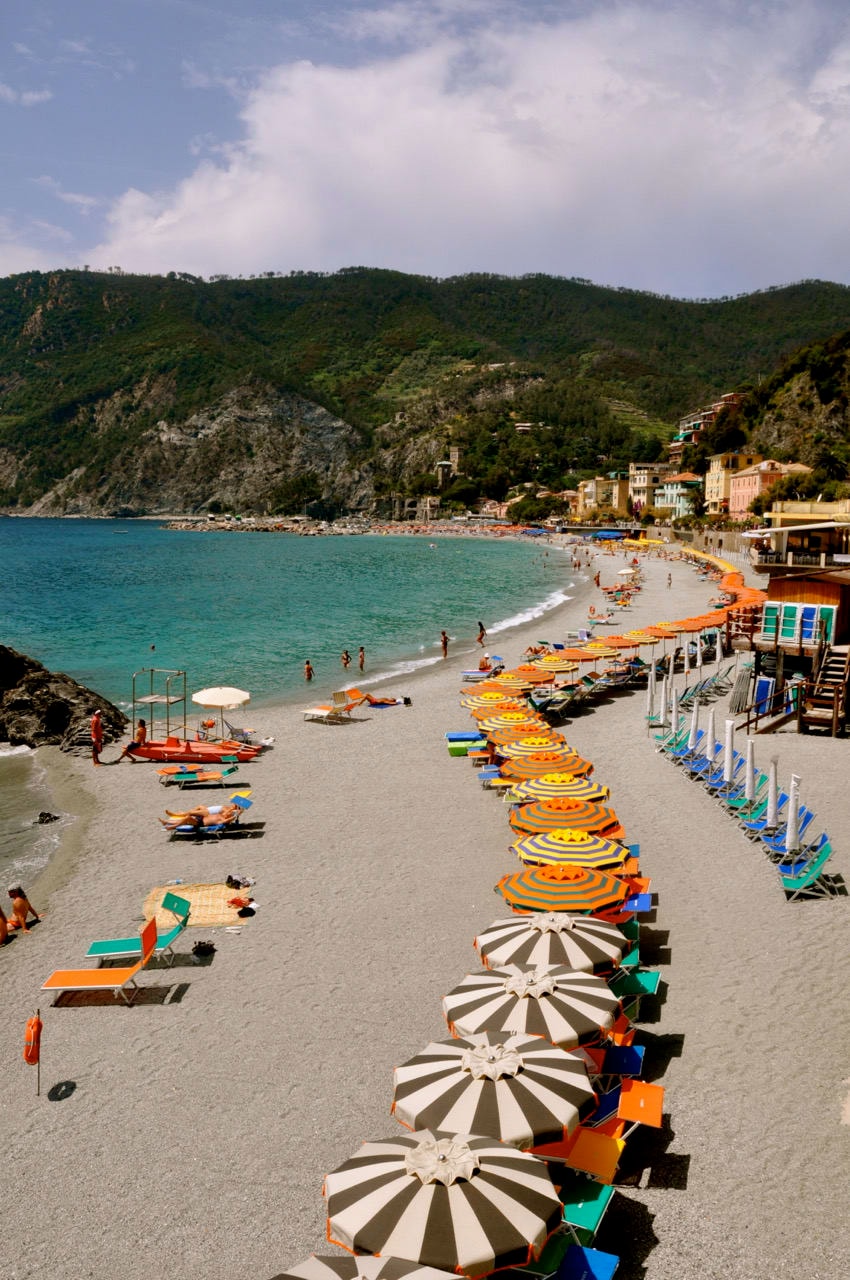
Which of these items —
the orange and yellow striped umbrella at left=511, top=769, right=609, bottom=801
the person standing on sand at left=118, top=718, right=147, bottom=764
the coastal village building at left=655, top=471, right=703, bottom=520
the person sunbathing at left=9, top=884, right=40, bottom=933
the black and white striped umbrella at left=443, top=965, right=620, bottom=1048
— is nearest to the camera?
the black and white striped umbrella at left=443, top=965, right=620, bottom=1048

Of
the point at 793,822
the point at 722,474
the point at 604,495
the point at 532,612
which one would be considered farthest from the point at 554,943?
the point at 604,495

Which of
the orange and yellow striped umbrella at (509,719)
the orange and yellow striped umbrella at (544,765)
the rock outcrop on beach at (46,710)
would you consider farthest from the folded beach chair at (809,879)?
the rock outcrop on beach at (46,710)

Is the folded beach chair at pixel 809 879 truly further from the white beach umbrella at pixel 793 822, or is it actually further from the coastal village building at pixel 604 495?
the coastal village building at pixel 604 495

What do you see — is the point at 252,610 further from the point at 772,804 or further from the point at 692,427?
the point at 692,427

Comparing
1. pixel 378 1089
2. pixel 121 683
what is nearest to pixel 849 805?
pixel 378 1089

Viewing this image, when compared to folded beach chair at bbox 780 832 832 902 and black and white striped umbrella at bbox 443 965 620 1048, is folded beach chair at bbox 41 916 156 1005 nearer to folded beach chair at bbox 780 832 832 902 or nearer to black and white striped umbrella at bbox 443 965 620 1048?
black and white striped umbrella at bbox 443 965 620 1048

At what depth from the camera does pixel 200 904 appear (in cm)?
1246

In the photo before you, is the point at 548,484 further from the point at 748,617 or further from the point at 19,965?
the point at 19,965

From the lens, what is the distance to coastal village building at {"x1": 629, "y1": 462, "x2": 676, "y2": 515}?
131750 millimetres

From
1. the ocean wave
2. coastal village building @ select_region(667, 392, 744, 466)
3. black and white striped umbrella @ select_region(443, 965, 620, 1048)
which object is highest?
coastal village building @ select_region(667, 392, 744, 466)

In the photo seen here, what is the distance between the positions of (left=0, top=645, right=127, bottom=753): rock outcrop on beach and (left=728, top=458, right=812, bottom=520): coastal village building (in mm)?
66327

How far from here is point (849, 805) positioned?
1505 centimetres

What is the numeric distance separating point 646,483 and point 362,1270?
136 metres

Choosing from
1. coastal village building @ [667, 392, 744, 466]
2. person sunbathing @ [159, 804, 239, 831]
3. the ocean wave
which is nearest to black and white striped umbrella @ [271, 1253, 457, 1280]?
person sunbathing @ [159, 804, 239, 831]
